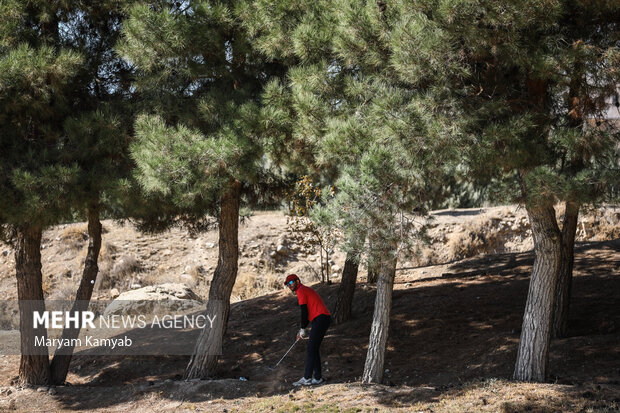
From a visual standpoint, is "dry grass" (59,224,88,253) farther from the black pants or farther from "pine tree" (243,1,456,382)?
"pine tree" (243,1,456,382)

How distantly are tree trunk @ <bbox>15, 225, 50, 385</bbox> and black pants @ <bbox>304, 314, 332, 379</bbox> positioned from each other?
176 inches

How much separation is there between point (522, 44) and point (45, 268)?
15995 millimetres

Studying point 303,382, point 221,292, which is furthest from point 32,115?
point 303,382

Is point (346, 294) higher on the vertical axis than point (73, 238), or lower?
lower

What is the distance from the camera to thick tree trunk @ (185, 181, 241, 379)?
9.54 m

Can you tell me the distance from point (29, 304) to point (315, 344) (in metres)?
4.73

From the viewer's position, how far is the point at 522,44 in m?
6.33

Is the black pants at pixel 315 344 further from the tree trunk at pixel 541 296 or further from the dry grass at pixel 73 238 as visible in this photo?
the dry grass at pixel 73 238

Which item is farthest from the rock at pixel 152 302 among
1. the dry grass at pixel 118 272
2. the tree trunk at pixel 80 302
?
the tree trunk at pixel 80 302

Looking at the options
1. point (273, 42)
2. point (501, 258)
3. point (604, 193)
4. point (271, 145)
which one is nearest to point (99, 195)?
point (271, 145)

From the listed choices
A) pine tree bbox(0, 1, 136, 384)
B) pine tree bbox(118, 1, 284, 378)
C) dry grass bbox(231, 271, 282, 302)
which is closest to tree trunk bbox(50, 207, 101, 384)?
pine tree bbox(0, 1, 136, 384)

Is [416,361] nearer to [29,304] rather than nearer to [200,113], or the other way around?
[200,113]

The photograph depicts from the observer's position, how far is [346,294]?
11305mm

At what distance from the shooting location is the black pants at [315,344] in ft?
27.3
